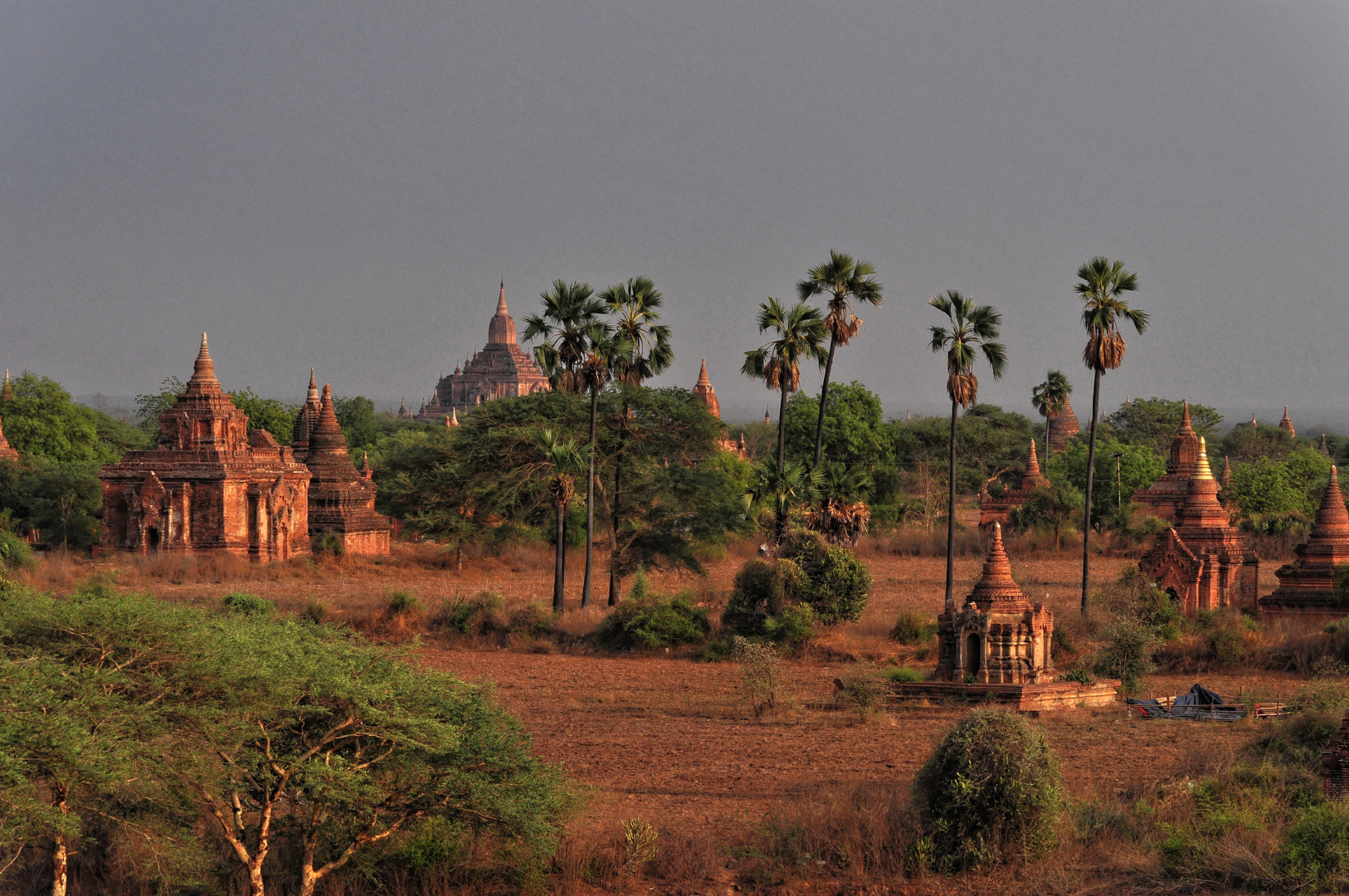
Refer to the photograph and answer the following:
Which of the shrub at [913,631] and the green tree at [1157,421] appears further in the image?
the green tree at [1157,421]

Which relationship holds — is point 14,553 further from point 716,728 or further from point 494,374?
point 494,374

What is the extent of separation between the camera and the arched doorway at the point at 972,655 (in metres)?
26.2

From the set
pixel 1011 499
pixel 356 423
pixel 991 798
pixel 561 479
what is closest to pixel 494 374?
pixel 356 423

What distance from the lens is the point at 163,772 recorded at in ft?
44.4

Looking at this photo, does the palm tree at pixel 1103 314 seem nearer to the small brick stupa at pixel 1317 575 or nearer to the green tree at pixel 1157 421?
the small brick stupa at pixel 1317 575

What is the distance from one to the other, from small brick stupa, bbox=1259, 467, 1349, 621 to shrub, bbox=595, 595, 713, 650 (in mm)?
12797

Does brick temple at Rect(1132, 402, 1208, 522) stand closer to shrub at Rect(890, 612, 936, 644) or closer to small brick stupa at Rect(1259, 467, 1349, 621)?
small brick stupa at Rect(1259, 467, 1349, 621)

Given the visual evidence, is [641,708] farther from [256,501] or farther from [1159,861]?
[256,501]

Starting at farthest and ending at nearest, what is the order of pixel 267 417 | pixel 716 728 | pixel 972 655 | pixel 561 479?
pixel 267 417
pixel 561 479
pixel 972 655
pixel 716 728

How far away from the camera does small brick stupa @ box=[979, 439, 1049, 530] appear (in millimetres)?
57375

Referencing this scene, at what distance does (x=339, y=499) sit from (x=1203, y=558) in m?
27.6

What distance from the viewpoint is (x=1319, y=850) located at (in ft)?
47.3

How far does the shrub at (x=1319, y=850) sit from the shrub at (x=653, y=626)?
715 inches

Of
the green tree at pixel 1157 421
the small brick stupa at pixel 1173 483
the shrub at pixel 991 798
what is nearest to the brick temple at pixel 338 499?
the small brick stupa at pixel 1173 483
